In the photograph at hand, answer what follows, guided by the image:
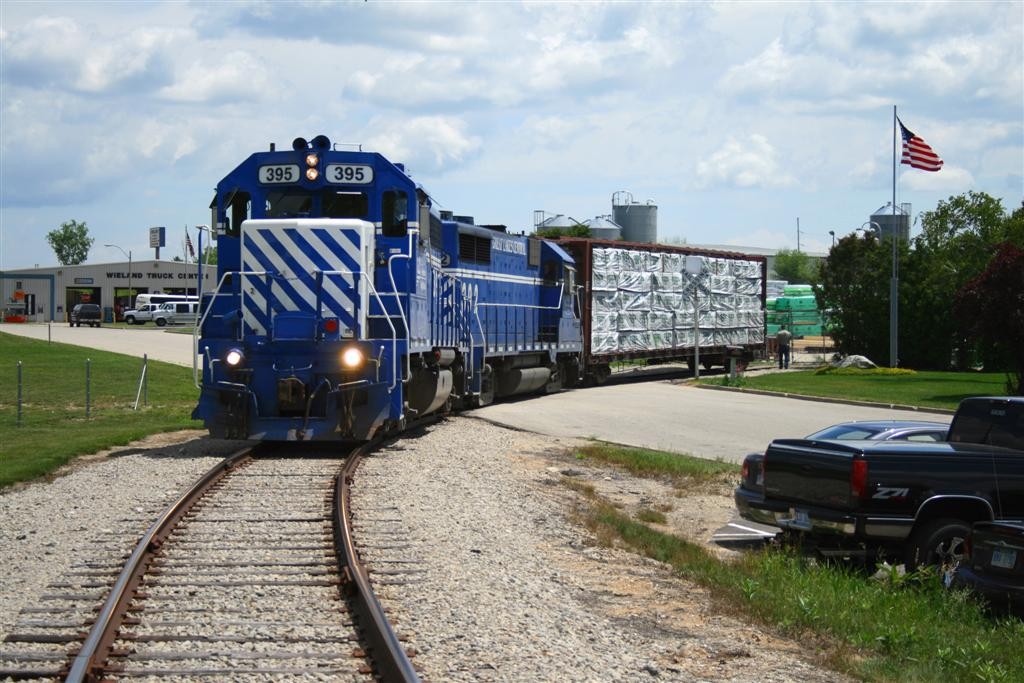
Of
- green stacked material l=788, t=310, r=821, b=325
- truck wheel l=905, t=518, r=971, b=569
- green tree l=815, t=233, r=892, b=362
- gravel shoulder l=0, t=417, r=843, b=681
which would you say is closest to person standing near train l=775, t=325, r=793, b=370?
green tree l=815, t=233, r=892, b=362

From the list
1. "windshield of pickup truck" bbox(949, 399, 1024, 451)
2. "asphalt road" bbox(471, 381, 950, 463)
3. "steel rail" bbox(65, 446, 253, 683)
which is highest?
"windshield of pickup truck" bbox(949, 399, 1024, 451)

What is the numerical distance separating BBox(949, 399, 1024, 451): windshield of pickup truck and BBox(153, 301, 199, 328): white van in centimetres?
7661

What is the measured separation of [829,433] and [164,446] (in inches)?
409

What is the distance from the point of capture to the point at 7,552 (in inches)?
386

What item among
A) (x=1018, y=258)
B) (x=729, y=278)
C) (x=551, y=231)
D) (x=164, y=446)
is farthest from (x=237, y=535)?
(x=551, y=231)

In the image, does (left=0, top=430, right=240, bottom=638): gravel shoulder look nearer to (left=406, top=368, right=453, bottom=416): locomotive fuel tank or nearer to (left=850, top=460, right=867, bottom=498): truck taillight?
(left=406, top=368, right=453, bottom=416): locomotive fuel tank

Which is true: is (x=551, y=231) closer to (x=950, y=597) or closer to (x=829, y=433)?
(x=829, y=433)

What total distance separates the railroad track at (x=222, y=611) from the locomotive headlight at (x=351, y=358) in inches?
177

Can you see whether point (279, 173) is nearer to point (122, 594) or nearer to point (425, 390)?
point (425, 390)

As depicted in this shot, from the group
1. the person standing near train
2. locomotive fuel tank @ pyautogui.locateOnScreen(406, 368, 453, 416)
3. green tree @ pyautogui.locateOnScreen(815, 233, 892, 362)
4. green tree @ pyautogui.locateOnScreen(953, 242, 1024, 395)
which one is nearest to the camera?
locomotive fuel tank @ pyautogui.locateOnScreen(406, 368, 453, 416)

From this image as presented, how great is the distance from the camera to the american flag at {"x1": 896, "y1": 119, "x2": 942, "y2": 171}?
41344 mm

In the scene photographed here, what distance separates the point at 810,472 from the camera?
10.8 metres

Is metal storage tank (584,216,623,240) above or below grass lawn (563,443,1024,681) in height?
above

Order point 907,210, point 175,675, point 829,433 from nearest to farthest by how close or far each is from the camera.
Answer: point 175,675, point 829,433, point 907,210
